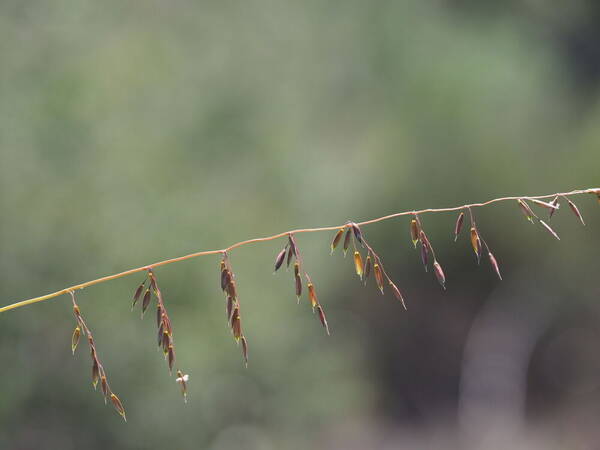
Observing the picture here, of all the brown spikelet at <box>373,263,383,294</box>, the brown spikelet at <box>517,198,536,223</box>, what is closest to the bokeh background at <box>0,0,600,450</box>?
the brown spikelet at <box>373,263,383,294</box>

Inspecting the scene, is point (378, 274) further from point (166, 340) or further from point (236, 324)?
point (166, 340)

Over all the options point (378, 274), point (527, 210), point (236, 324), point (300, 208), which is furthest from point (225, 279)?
point (300, 208)

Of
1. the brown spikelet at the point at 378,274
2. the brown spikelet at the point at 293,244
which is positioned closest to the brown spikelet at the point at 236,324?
the brown spikelet at the point at 293,244

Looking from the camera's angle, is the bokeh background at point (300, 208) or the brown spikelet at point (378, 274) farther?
the bokeh background at point (300, 208)

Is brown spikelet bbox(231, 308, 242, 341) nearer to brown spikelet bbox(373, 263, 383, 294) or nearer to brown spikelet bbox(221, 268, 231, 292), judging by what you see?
brown spikelet bbox(221, 268, 231, 292)

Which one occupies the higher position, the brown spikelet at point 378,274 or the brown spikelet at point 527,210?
the brown spikelet at point 527,210

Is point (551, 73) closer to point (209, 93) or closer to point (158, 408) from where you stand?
point (209, 93)

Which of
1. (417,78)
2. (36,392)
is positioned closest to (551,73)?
(417,78)

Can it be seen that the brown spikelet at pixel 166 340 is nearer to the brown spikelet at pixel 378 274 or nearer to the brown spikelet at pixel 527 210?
the brown spikelet at pixel 378 274
